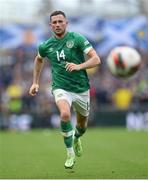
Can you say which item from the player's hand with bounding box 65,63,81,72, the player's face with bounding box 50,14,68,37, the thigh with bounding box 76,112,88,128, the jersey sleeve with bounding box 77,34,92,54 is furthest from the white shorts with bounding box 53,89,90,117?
the player's face with bounding box 50,14,68,37

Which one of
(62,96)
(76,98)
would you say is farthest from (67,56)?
(76,98)

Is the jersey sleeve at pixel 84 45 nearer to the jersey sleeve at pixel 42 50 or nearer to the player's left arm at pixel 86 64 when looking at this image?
the player's left arm at pixel 86 64

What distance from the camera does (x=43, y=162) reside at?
14.0 metres

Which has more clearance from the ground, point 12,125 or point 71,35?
point 71,35

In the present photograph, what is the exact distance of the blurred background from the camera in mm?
29562

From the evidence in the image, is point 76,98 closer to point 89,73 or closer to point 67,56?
point 67,56

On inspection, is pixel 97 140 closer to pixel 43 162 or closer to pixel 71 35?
pixel 43 162

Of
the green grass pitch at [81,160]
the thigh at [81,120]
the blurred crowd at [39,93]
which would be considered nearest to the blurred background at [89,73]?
the blurred crowd at [39,93]

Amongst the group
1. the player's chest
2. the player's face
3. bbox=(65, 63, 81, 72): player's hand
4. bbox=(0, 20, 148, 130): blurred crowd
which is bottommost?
bbox=(0, 20, 148, 130): blurred crowd

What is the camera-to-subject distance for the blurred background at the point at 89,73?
2956 centimetres

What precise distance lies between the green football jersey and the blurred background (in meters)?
17.2

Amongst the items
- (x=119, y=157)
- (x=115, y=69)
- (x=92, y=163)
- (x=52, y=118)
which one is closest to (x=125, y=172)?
(x=92, y=163)

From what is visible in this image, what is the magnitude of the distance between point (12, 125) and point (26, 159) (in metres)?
14.7

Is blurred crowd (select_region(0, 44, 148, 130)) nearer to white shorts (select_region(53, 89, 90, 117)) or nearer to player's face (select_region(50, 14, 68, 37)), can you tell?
white shorts (select_region(53, 89, 90, 117))
